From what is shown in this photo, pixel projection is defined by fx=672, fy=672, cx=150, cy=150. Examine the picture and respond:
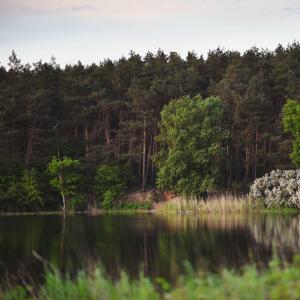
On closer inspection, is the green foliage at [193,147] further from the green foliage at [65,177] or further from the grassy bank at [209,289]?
the grassy bank at [209,289]

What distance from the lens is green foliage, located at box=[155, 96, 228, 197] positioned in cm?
5594

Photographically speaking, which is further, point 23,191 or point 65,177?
point 65,177

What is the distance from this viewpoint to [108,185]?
59500mm

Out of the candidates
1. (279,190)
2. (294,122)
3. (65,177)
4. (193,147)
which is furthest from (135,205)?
(294,122)

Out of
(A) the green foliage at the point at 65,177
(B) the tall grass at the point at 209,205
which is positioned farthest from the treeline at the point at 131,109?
(B) the tall grass at the point at 209,205

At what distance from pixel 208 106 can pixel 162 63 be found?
60.1ft

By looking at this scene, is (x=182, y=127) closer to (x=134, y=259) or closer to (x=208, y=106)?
(x=208, y=106)

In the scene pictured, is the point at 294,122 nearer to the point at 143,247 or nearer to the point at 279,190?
the point at 279,190

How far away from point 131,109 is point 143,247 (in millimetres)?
45424

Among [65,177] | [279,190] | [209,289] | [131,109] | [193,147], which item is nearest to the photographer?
[209,289]

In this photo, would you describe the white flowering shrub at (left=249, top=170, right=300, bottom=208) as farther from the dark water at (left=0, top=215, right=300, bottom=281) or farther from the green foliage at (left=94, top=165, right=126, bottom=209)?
the dark water at (left=0, top=215, right=300, bottom=281)

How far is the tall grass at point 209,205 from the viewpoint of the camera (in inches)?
1906

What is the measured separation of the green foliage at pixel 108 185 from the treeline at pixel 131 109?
1.98 m

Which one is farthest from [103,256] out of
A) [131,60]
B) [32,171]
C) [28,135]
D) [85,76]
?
[131,60]
